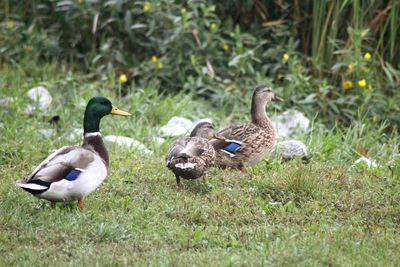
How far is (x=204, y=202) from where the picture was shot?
7391 mm

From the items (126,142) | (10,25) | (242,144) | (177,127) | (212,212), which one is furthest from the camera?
(10,25)

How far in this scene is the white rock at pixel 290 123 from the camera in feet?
33.5

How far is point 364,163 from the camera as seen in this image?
28.7ft

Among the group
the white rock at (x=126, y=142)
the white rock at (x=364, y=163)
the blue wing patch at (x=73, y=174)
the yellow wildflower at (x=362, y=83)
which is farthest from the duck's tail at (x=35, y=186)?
the yellow wildflower at (x=362, y=83)

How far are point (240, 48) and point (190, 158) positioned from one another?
398 centimetres

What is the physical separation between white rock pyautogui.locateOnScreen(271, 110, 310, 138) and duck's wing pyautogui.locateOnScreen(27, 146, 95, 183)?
3540 mm

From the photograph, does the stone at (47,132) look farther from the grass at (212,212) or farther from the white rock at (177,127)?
the white rock at (177,127)

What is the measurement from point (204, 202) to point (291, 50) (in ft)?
14.4

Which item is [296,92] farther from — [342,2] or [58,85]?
[58,85]

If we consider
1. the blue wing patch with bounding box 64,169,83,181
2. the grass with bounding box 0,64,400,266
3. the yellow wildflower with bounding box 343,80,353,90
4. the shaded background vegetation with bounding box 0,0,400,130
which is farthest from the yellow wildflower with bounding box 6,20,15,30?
the blue wing patch with bounding box 64,169,83,181

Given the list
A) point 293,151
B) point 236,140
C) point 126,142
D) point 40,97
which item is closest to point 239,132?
point 236,140

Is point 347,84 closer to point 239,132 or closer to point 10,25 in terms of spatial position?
point 239,132

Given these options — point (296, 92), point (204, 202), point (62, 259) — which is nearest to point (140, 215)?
point (204, 202)

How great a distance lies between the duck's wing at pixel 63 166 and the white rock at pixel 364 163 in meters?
2.95
